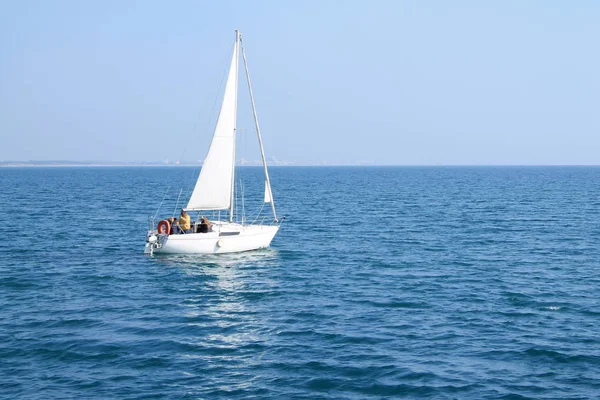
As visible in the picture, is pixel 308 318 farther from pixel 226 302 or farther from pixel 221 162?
pixel 221 162

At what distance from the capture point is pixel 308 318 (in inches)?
1064

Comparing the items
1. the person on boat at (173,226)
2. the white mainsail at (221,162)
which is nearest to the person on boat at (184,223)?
the person on boat at (173,226)

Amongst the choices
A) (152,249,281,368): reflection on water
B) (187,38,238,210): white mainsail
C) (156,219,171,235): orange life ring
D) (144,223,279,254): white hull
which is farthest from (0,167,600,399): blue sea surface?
(187,38,238,210): white mainsail

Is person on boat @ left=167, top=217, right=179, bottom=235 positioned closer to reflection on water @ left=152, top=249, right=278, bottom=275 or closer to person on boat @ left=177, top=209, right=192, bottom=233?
person on boat @ left=177, top=209, right=192, bottom=233

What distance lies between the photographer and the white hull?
4012 centimetres

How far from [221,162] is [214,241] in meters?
5.84

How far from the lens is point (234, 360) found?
22.2m

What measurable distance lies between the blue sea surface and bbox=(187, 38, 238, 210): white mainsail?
15.1 ft

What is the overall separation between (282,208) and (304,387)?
201 feet

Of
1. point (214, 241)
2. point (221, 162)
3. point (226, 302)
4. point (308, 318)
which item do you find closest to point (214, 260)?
point (214, 241)

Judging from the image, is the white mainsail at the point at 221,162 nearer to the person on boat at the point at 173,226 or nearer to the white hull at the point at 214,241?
the white hull at the point at 214,241

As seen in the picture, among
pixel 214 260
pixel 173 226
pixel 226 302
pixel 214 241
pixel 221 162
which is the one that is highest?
pixel 221 162

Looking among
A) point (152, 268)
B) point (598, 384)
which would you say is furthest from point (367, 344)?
point (152, 268)

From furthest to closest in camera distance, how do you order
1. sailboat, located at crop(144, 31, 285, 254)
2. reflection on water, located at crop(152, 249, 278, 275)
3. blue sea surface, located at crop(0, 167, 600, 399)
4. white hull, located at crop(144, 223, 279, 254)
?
sailboat, located at crop(144, 31, 285, 254)
white hull, located at crop(144, 223, 279, 254)
reflection on water, located at crop(152, 249, 278, 275)
blue sea surface, located at crop(0, 167, 600, 399)
